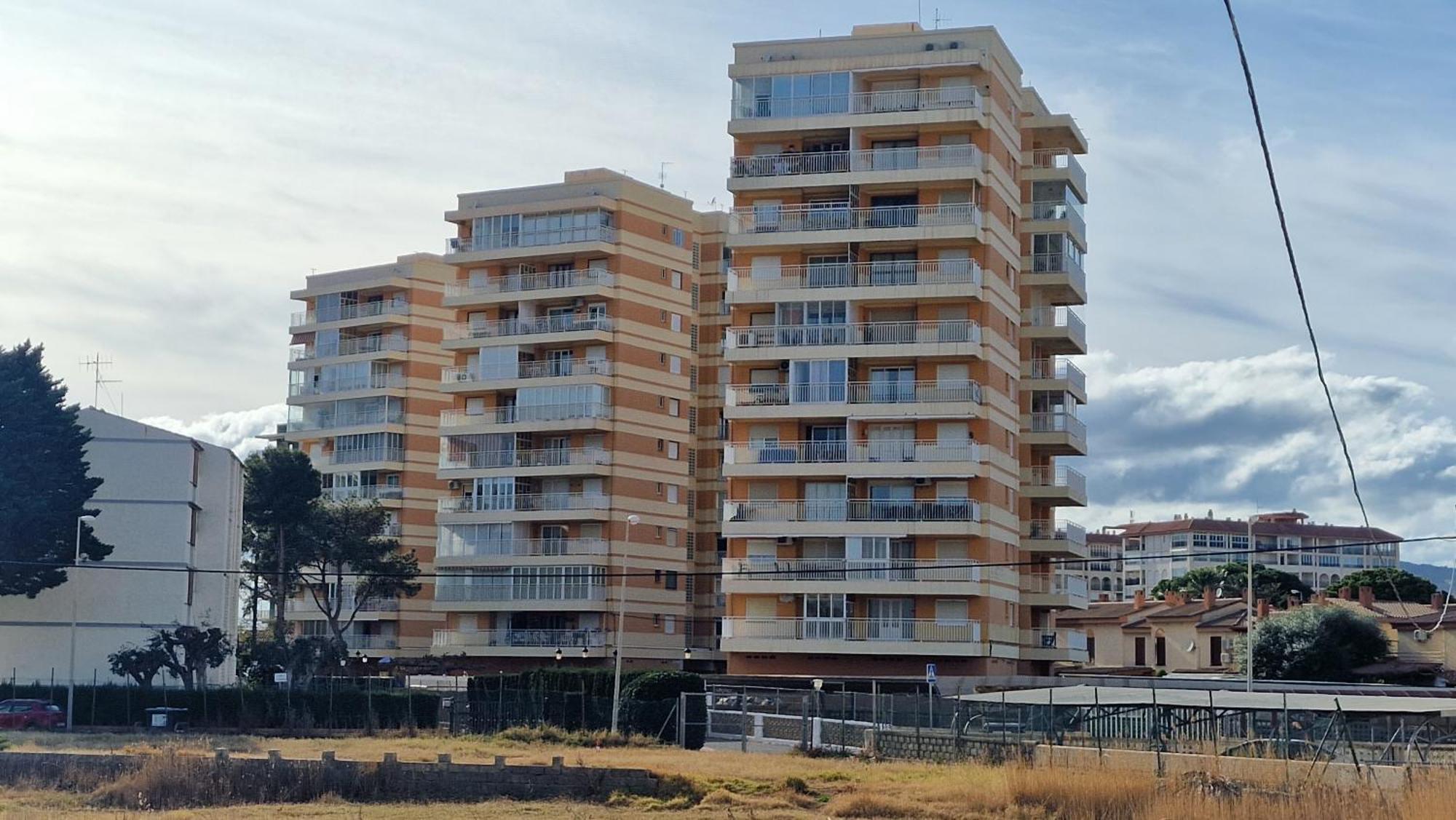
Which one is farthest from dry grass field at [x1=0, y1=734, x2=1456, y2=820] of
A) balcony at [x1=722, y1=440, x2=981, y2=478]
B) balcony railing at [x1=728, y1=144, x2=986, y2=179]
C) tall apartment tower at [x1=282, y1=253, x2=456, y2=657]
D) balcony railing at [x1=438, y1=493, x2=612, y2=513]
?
tall apartment tower at [x1=282, y1=253, x2=456, y2=657]

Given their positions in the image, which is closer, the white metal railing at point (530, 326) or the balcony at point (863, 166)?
the balcony at point (863, 166)

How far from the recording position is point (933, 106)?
3004 inches

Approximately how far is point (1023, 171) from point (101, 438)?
141 feet

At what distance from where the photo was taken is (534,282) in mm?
92750

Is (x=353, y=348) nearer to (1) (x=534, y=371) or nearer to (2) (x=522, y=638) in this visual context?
(1) (x=534, y=371)

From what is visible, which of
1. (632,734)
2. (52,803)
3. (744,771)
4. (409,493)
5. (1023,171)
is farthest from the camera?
(409,493)

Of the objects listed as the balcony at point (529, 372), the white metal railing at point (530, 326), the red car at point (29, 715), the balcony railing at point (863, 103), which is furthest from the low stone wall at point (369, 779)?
the white metal railing at point (530, 326)

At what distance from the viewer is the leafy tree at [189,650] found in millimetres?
70750

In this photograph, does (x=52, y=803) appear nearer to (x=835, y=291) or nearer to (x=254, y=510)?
(x=835, y=291)

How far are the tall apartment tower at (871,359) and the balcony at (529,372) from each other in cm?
1364

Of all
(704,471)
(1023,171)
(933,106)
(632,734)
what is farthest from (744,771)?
(704,471)

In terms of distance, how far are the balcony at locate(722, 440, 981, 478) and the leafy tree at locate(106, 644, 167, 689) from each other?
24.0 m

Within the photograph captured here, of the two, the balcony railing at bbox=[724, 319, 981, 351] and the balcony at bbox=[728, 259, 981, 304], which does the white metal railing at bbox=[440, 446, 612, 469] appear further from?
the balcony at bbox=[728, 259, 981, 304]

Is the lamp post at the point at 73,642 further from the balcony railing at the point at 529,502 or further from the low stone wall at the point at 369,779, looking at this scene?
the low stone wall at the point at 369,779
